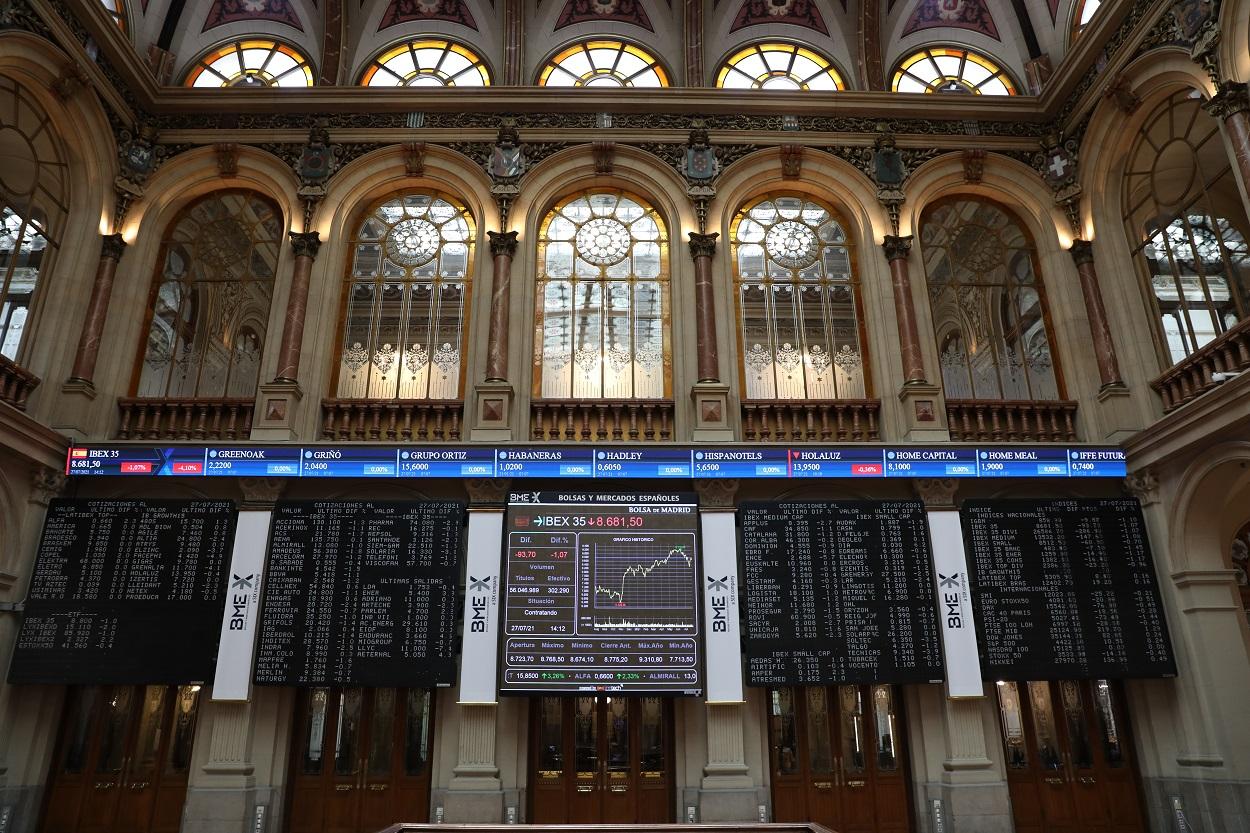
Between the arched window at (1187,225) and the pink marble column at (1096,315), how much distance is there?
2.29ft

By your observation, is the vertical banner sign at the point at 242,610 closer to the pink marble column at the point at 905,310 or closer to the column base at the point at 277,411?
the column base at the point at 277,411

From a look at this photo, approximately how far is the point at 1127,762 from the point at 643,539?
7.71 m

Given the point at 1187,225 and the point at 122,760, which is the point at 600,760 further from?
the point at 1187,225

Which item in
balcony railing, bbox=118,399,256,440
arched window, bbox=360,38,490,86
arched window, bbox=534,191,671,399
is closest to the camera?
balcony railing, bbox=118,399,256,440

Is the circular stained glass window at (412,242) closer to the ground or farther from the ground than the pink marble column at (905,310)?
farther from the ground

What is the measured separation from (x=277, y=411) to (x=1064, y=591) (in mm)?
11947

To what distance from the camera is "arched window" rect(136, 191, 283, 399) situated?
1277 cm

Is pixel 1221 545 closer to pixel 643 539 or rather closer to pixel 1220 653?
pixel 1220 653

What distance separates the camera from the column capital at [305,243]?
12953 mm

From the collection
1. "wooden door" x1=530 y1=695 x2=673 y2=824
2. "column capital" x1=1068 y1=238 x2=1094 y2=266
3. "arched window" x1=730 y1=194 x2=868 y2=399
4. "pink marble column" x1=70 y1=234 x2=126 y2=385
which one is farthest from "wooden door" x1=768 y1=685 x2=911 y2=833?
"pink marble column" x1=70 y1=234 x2=126 y2=385

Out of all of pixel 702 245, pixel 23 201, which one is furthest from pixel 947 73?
pixel 23 201

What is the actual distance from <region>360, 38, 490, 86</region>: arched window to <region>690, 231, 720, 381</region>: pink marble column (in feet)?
18.0

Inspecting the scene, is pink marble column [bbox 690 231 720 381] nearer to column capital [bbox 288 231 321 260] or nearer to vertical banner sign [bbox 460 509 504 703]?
vertical banner sign [bbox 460 509 504 703]

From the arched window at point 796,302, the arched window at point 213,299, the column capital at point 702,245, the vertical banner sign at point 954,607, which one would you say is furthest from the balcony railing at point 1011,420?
the arched window at point 213,299
